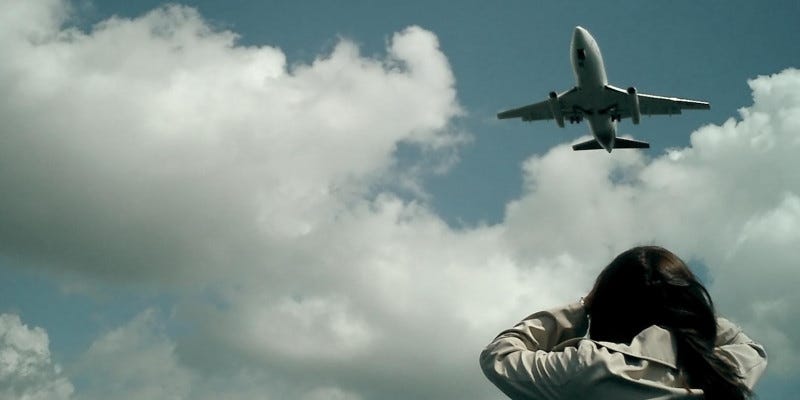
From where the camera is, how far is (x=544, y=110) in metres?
56.0

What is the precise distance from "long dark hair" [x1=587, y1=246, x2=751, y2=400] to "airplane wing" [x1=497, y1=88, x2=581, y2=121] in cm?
4973

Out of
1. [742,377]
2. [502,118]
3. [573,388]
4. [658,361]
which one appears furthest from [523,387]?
[502,118]

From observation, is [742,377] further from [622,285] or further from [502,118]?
[502,118]

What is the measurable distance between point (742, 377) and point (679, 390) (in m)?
0.45

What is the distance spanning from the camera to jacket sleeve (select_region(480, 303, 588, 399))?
8.63 ft

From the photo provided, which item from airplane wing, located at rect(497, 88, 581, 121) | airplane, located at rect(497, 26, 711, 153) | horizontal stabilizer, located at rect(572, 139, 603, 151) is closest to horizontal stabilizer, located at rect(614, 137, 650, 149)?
airplane, located at rect(497, 26, 711, 153)

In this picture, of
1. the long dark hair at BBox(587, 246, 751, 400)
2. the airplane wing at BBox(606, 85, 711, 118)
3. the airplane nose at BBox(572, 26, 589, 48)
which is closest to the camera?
the long dark hair at BBox(587, 246, 751, 400)

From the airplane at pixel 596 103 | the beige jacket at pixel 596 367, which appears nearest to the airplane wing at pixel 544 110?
the airplane at pixel 596 103

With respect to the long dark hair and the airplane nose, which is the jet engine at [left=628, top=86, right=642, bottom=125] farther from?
the long dark hair

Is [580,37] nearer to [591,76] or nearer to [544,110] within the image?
[591,76]

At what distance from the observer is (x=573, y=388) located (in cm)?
260

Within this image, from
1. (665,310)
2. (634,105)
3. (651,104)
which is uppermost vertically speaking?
(651,104)

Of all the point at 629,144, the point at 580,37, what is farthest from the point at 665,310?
the point at 629,144

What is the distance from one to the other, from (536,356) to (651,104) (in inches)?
2263
